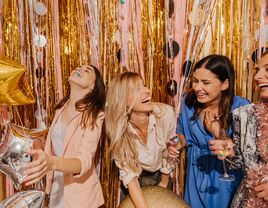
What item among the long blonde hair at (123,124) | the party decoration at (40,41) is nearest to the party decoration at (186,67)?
the long blonde hair at (123,124)

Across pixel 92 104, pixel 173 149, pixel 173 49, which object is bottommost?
pixel 173 149

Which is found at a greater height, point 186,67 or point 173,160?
point 186,67

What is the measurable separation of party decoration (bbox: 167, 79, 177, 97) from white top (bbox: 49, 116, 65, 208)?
786 millimetres

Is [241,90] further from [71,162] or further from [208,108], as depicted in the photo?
[71,162]

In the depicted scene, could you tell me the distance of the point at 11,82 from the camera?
5.43 ft

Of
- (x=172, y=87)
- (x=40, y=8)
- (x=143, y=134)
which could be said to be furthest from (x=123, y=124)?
(x=40, y=8)

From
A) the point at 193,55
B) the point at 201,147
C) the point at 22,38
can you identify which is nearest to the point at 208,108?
Answer: the point at 201,147

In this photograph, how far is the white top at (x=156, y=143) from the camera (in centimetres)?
197

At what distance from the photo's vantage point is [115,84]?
1972 millimetres

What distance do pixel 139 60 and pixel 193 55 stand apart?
383 millimetres

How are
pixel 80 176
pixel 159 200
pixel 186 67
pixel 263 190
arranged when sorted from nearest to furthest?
pixel 263 190 < pixel 159 200 < pixel 80 176 < pixel 186 67

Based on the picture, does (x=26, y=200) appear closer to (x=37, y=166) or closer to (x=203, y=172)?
(x=37, y=166)

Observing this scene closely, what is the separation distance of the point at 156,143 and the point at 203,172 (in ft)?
1.12

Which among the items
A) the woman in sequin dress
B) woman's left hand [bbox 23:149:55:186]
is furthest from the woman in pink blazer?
the woman in sequin dress
